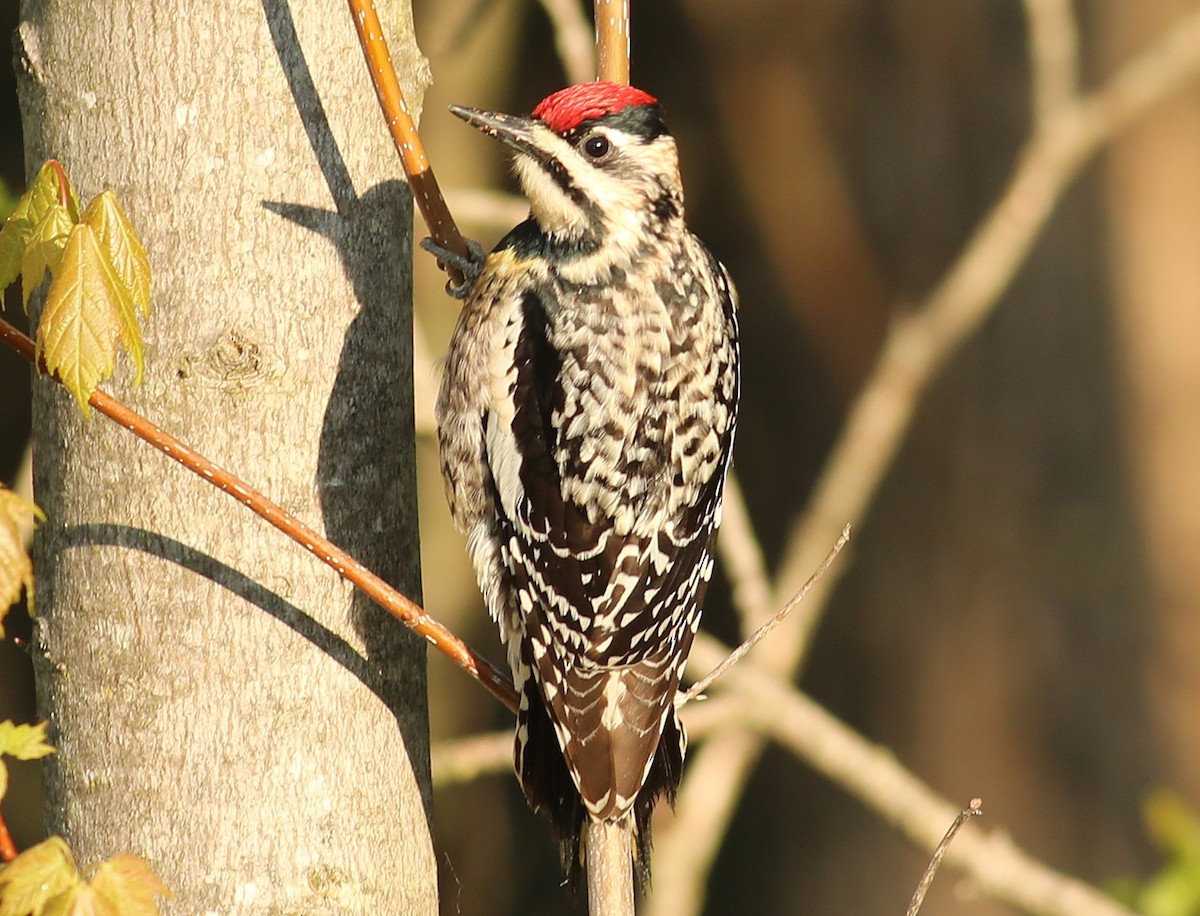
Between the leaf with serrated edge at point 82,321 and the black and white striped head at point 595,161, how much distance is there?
2.89ft

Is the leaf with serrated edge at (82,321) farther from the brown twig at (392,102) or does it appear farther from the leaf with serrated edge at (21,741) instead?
the brown twig at (392,102)

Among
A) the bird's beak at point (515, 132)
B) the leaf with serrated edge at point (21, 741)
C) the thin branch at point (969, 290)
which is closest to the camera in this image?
the leaf with serrated edge at point (21, 741)

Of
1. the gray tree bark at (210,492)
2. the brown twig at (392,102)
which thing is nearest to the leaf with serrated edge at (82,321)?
the gray tree bark at (210,492)

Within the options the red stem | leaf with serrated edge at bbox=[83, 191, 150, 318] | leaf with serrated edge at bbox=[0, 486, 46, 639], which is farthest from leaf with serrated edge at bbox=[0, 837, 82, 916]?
the red stem

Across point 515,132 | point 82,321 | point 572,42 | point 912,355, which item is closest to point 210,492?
point 82,321

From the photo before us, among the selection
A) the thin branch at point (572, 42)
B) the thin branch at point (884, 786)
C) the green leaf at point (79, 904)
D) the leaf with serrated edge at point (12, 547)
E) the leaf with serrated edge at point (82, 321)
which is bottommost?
the thin branch at point (884, 786)

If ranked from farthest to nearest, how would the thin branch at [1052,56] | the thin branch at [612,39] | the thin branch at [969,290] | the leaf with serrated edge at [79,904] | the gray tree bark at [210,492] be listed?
the thin branch at [969,290], the thin branch at [1052,56], the thin branch at [612,39], the gray tree bark at [210,492], the leaf with serrated edge at [79,904]

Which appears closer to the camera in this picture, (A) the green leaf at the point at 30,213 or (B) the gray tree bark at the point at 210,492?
(A) the green leaf at the point at 30,213

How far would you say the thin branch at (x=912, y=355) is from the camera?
494 centimetres

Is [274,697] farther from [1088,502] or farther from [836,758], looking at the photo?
[1088,502]

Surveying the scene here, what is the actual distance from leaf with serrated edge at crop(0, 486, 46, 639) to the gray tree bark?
308 millimetres

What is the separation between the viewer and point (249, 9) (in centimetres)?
210

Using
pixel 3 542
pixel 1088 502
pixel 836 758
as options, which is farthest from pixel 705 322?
pixel 1088 502

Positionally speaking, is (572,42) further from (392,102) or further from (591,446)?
(392,102)
